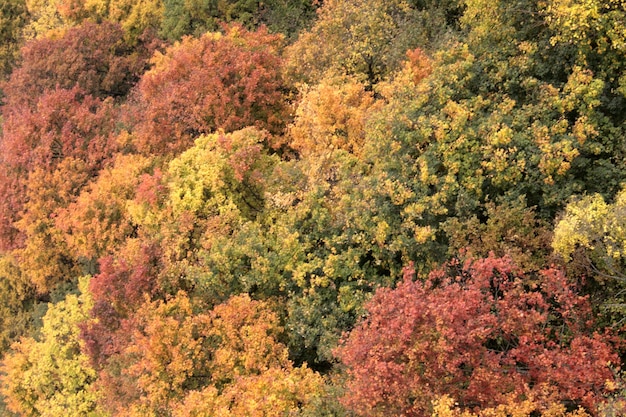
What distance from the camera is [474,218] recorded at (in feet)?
60.2

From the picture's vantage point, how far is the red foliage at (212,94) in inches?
1136

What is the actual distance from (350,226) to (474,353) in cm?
700

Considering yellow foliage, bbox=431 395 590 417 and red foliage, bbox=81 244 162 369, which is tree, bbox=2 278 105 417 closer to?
red foliage, bbox=81 244 162 369

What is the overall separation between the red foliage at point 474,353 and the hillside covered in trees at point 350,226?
0.26 ft

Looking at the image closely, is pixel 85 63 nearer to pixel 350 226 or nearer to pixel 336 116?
pixel 336 116

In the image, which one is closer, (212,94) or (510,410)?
(510,410)

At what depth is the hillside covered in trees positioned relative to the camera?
1590cm

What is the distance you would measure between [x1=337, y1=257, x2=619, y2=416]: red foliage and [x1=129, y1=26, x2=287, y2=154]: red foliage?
1647cm

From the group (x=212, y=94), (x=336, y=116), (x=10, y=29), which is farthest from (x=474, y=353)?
(x=10, y=29)

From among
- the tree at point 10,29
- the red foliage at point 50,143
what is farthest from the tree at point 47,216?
the tree at point 10,29

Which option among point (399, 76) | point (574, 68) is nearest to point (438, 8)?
point (399, 76)

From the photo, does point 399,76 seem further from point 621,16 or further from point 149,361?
point 149,361

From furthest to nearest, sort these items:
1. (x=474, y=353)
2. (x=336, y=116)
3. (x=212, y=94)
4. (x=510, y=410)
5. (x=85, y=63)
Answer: (x=85, y=63) → (x=212, y=94) → (x=336, y=116) → (x=474, y=353) → (x=510, y=410)

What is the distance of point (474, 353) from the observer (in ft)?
51.4
